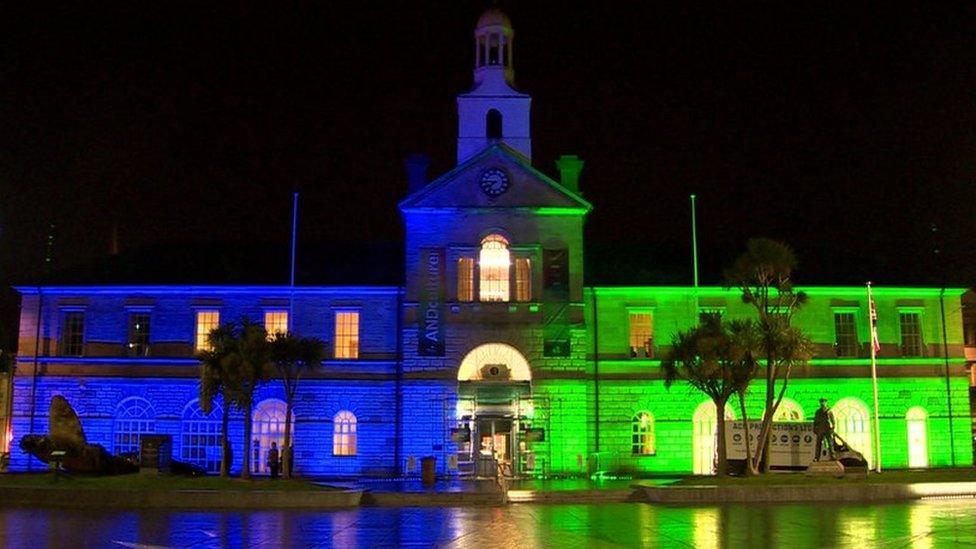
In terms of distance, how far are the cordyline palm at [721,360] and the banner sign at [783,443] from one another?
64.9 inches

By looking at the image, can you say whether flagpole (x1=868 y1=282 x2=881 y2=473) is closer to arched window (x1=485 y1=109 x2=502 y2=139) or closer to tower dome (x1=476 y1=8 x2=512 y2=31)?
arched window (x1=485 y1=109 x2=502 y2=139)

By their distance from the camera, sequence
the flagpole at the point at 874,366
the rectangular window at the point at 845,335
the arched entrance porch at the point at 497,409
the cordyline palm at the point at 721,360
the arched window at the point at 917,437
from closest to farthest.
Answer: the cordyline palm at the point at 721,360, the flagpole at the point at 874,366, the arched entrance porch at the point at 497,409, the arched window at the point at 917,437, the rectangular window at the point at 845,335

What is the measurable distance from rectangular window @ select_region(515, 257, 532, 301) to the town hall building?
0.07 meters

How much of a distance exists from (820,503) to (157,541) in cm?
2014

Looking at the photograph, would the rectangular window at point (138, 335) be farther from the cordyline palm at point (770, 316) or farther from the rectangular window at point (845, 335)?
the rectangular window at point (845, 335)

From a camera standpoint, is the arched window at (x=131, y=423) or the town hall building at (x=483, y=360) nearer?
the town hall building at (x=483, y=360)

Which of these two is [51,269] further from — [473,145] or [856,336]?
[856,336]

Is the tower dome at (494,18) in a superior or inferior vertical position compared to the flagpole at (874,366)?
superior

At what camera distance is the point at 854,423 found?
4866cm

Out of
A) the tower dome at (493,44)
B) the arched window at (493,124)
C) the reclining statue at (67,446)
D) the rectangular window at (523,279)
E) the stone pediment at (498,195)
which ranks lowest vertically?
the reclining statue at (67,446)

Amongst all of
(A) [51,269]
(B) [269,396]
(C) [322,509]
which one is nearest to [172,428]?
(B) [269,396]

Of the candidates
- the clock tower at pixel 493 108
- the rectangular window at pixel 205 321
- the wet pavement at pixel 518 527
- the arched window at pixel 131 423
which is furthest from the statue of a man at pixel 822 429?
the arched window at pixel 131 423

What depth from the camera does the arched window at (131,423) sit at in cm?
4784

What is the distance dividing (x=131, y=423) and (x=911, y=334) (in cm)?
3698
